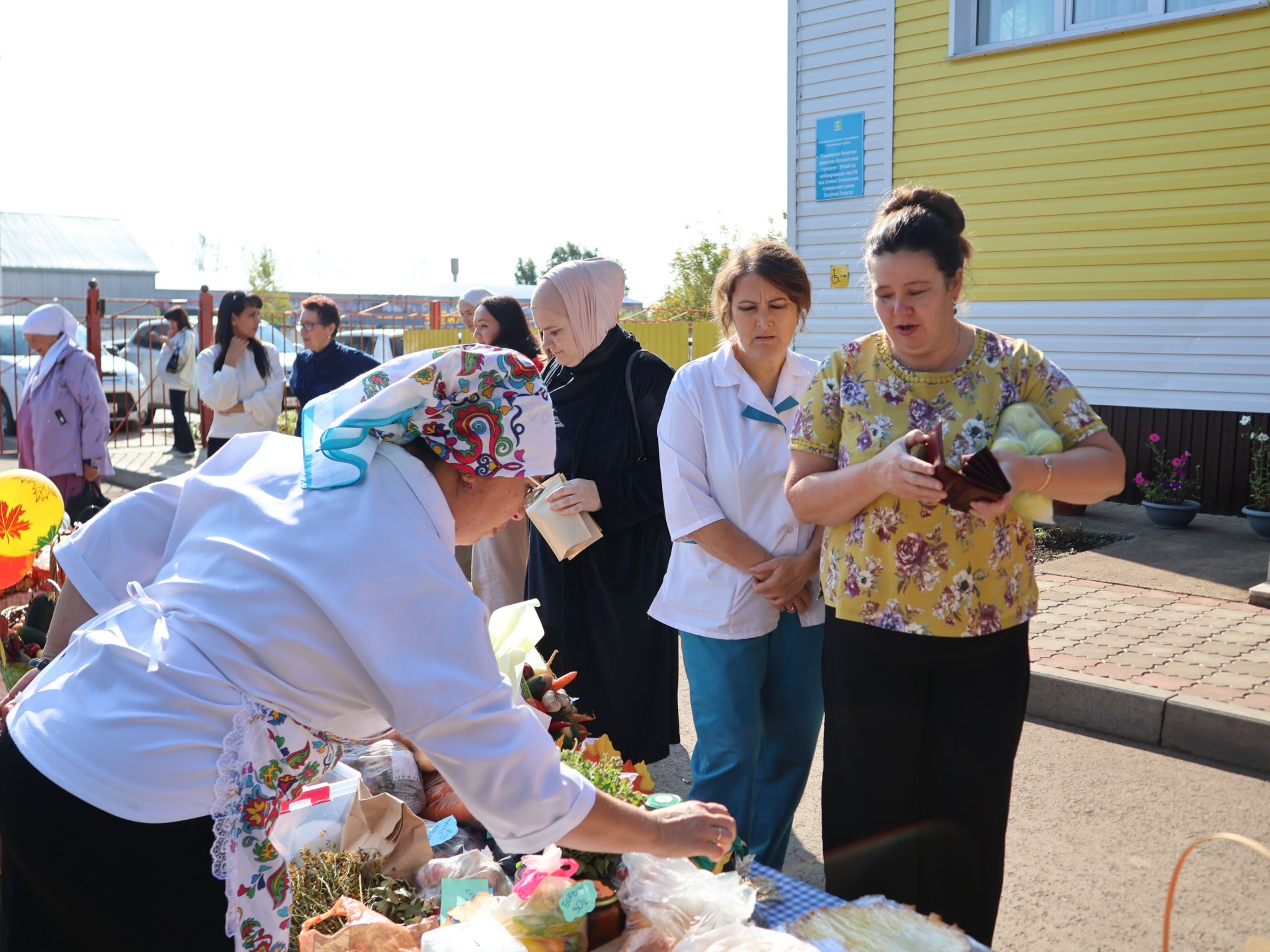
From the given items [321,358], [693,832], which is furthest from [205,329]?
[693,832]

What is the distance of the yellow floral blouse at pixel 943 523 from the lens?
2301 millimetres

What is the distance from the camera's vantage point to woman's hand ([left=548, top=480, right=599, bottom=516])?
11.6 feet

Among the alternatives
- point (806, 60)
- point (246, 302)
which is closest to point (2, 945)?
point (246, 302)

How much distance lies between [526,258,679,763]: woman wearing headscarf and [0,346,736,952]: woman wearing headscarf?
2.09m

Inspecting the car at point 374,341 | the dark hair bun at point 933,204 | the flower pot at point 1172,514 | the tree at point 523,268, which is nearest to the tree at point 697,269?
the car at point 374,341

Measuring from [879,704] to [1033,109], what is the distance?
7.69 m

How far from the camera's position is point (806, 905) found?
214 cm

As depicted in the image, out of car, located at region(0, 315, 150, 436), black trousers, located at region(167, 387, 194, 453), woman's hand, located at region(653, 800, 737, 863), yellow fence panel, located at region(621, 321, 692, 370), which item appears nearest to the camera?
woman's hand, located at region(653, 800, 737, 863)

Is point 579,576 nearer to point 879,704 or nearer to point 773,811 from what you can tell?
point 773,811

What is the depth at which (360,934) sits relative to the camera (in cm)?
189

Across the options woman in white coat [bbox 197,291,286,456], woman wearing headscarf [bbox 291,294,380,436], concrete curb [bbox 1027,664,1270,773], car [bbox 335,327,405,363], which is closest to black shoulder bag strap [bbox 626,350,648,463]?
concrete curb [bbox 1027,664,1270,773]

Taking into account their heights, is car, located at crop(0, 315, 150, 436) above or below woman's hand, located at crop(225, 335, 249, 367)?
below

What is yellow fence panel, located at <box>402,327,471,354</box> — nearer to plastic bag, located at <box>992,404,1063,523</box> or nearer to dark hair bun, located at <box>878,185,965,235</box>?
dark hair bun, located at <box>878,185,965,235</box>

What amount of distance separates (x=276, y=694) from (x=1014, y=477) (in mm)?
1477
